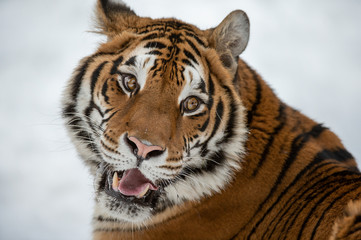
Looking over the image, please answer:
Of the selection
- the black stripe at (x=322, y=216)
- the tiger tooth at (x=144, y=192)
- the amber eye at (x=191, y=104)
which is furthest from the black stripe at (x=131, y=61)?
the black stripe at (x=322, y=216)

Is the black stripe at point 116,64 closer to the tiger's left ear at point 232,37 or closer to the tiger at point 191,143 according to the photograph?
the tiger at point 191,143

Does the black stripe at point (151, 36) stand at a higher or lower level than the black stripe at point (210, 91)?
higher

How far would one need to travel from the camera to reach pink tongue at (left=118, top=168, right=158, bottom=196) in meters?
2.95

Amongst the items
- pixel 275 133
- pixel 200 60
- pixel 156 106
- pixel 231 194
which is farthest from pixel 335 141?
pixel 156 106

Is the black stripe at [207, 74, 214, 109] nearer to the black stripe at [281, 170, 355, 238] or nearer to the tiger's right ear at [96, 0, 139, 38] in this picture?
the tiger's right ear at [96, 0, 139, 38]

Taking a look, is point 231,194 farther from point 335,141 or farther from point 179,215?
point 335,141

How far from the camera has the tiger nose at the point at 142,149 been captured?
278 centimetres

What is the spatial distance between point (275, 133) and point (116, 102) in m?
1.20

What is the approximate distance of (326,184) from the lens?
3.06 metres

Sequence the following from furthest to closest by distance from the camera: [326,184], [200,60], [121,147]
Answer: [200,60]
[326,184]
[121,147]

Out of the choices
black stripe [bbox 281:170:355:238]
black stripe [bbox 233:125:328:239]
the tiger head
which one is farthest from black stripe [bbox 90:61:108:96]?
black stripe [bbox 281:170:355:238]

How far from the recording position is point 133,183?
9.75 ft

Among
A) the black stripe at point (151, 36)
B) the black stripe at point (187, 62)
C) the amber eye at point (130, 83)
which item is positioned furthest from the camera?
the black stripe at point (151, 36)

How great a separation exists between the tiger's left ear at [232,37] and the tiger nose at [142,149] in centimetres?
91
